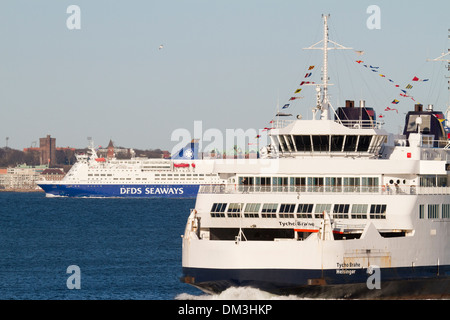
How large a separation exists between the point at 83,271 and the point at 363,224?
23665 mm

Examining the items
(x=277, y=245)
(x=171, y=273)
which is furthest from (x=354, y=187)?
(x=171, y=273)

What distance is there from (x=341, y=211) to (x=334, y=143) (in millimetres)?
3070

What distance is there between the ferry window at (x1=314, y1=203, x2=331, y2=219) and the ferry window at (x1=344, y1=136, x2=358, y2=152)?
9.44ft

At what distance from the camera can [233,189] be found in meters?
39.1

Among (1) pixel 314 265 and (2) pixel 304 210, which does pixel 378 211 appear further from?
(1) pixel 314 265

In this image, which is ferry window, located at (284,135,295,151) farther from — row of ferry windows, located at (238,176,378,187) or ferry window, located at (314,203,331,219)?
ferry window, located at (314,203,331,219)

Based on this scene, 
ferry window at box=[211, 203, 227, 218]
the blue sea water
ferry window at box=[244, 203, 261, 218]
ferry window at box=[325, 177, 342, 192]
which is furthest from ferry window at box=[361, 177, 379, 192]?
the blue sea water

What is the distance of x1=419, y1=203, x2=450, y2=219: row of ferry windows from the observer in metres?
37.9

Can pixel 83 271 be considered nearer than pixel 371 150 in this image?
No

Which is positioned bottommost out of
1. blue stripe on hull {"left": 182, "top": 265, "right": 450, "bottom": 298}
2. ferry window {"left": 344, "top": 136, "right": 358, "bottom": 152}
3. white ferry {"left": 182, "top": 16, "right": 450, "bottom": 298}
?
blue stripe on hull {"left": 182, "top": 265, "right": 450, "bottom": 298}
